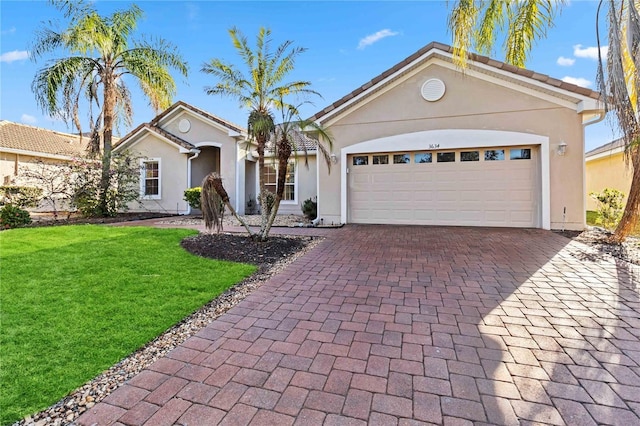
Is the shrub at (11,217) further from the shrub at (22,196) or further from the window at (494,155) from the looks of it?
the window at (494,155)

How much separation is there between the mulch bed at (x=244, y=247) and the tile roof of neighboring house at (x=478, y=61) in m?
5.49

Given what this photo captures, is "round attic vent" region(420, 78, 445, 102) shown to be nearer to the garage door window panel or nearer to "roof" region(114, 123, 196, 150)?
the garage door window panel

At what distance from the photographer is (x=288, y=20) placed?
11164 mm

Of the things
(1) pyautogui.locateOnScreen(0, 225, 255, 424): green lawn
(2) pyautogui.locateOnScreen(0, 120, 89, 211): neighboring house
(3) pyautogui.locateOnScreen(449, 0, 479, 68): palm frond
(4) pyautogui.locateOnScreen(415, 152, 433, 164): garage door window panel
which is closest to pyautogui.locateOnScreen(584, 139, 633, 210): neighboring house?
(4) pyautogui.locateOnScreen(415, 152, 433, 164): garage door window panel

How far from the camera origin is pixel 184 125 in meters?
16.2

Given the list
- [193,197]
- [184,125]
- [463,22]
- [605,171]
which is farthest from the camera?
[605,171]

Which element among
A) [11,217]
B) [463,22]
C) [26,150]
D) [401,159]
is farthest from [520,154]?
[26,150]

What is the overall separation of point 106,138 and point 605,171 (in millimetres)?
24492

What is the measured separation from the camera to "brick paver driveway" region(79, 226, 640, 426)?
2217mm

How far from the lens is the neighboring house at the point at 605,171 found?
14.9 meters

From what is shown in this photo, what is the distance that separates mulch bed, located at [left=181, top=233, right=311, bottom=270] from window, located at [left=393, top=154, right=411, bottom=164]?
473 centimetres

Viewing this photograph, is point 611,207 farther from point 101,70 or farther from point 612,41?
point 101,70

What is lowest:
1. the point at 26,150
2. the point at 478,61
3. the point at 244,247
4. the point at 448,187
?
the point at 244,247

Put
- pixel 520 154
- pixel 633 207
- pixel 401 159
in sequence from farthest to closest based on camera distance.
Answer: pixel 401 159 < pixel 520 154 < pixel 633 207
